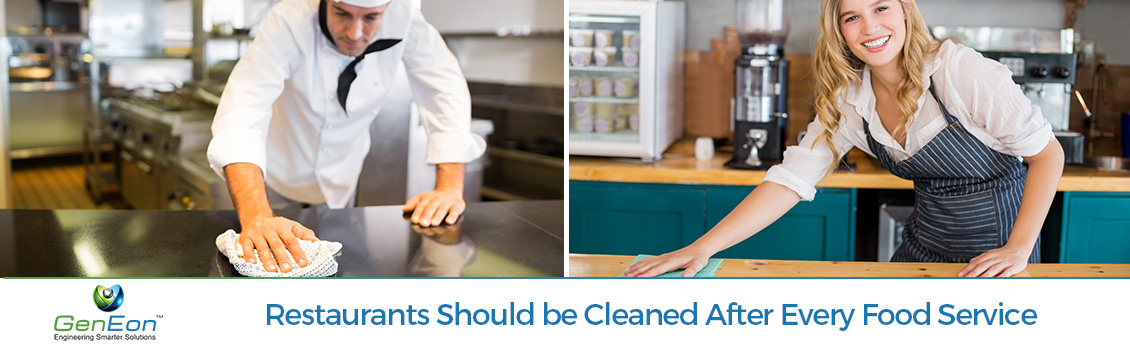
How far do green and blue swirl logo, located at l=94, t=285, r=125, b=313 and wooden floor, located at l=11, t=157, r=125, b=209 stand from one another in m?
3.42

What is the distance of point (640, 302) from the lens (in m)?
2.04

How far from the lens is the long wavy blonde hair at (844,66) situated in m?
1.79

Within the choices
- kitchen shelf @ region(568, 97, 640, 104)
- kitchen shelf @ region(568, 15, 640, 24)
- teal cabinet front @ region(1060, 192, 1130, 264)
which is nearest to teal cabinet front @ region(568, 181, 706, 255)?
kitchen shelf @ region(568, 97, 640, 104)

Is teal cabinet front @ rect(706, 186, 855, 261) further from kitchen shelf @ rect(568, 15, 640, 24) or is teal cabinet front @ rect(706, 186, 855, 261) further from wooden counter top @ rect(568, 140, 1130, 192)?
kitchen shelf @ rect(568, 15, 640, 24)

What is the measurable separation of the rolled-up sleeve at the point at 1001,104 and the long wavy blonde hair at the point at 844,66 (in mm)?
73

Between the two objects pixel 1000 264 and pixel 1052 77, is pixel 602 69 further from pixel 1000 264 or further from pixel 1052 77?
pixel 1000 264

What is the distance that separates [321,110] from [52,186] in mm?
4186

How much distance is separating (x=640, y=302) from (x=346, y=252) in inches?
27.3

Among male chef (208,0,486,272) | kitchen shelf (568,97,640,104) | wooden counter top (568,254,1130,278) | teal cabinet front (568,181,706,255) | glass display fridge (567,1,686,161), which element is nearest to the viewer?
wooden counter top (568,254,1130,278)

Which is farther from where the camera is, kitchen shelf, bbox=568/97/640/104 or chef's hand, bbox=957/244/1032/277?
kitchen shelf, bbox=568/97/640/104

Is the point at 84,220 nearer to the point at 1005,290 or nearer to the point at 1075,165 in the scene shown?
the point at 1005,290

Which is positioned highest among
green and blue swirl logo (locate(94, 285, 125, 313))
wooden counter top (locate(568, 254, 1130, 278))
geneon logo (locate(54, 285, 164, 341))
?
wooden counter top (locate(568, 254, 1130, 278))

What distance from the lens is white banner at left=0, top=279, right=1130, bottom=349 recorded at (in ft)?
6.51

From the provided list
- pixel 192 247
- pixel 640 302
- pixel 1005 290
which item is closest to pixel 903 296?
pixel 1005 290
